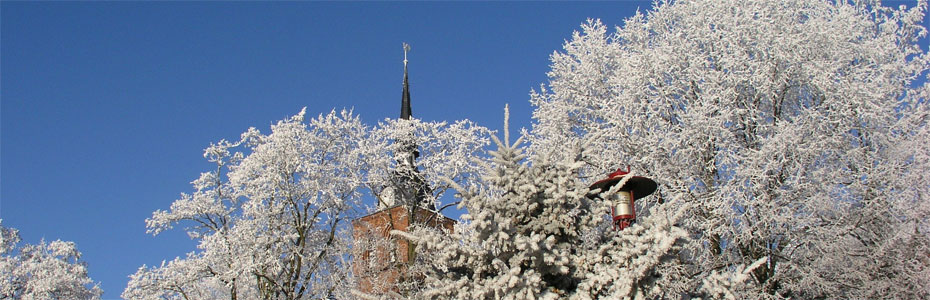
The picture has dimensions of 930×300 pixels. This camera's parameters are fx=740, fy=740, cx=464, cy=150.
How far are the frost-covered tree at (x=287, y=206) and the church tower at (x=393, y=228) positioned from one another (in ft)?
1.13

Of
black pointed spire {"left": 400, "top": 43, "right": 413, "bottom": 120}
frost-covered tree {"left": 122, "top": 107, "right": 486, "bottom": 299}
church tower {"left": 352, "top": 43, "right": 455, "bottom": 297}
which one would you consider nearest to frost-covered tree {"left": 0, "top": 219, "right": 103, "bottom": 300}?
frost-covered tree {"left": 122, "top": 107, "right": 486, "bottom": 299}

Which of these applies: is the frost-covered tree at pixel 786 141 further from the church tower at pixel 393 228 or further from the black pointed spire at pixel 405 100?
the black pointed spire at pixel 405 100

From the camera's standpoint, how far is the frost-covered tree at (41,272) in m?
23.8

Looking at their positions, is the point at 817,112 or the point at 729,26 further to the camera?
the point at 729,26

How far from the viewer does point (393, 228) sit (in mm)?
20203

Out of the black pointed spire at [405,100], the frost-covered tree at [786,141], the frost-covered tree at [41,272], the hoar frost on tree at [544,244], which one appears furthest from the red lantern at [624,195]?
the black pointed spire at [405,100]

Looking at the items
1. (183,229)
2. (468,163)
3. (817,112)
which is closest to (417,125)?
(468,163)

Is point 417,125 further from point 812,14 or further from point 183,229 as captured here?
point 812,14

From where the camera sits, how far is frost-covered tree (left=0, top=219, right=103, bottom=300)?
2380 cm

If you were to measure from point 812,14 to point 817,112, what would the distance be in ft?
11.9

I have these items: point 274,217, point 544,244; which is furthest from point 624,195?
point 274,217

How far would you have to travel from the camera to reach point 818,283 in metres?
13.5

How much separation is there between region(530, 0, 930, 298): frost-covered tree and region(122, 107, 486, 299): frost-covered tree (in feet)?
18.1

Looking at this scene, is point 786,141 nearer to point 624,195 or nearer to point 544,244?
point 624,195
